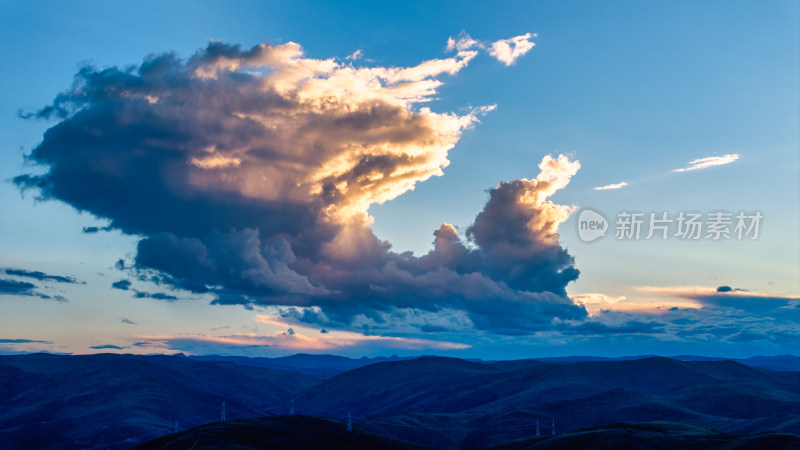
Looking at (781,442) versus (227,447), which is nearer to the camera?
(781,442)

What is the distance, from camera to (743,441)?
7023 inches

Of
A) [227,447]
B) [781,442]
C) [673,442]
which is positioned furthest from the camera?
[673,442]

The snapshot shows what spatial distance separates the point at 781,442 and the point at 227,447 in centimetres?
14291

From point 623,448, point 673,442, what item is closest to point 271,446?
point 623,448

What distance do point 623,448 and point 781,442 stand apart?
41944 mm

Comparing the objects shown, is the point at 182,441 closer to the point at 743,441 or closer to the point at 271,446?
the point at 271,446

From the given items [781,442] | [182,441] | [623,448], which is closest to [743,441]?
[781,442]

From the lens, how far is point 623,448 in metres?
196

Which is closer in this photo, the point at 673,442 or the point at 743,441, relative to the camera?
the point at 743,441

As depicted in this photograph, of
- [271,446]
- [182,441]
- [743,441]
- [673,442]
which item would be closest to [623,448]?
[673,442]

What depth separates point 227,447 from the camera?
182 metres

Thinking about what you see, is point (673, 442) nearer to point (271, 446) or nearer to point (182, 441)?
point (271, 446)

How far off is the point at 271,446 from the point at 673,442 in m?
116

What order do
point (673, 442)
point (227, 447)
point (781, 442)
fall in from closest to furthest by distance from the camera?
point (781, 442) < point (227, 447) < point (673, 442)
